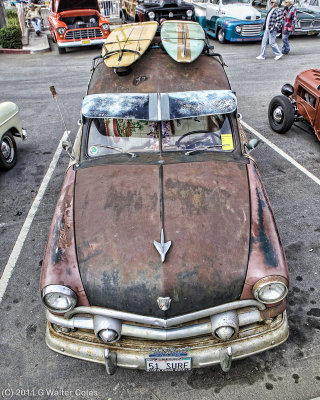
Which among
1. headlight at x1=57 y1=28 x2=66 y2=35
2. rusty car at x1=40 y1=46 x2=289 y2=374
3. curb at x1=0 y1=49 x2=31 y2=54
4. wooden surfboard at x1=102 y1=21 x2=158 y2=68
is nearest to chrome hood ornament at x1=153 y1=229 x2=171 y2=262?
rusty car at x1=40 y1=46 x2=289 y2=374

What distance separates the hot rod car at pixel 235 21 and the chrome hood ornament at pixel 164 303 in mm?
13704

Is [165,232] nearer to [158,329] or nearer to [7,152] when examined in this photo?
[158,329]

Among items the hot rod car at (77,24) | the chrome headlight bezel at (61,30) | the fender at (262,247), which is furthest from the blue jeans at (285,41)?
the fender at (262,247)

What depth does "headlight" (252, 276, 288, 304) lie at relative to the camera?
8.67 ft

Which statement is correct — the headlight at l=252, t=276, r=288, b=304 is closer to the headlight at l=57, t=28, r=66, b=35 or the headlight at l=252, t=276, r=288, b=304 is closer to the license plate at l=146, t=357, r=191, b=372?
the license plate at l=146, t=357, r=191, b=372

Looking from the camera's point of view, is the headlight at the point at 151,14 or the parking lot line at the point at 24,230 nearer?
the parking lot line at the point at 24,230

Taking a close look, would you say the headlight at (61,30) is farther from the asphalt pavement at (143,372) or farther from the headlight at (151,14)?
the asphalt pavement at (143,372)

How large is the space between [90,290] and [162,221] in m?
0.81

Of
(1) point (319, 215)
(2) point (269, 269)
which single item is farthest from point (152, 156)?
(1) point (319, 215)

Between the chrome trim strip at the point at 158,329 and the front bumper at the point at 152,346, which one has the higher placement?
the chrome trim strip at the point at 158,329

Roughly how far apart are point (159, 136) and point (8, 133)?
3.66 meters

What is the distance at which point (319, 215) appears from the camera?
499 cm

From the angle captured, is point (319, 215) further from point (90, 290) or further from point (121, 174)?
point (90, 290)

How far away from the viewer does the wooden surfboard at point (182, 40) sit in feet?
14.3
